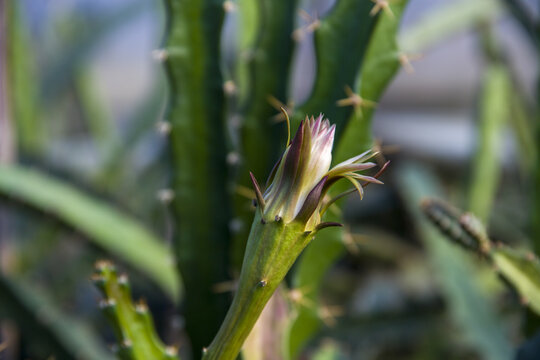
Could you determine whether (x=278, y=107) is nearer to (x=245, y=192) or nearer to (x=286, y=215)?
(x=245, y=192)

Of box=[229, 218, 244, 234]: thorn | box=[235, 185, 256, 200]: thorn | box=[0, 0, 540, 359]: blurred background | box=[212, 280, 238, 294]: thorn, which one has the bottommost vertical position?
box=[0, 0, 540, 359]: blurred background

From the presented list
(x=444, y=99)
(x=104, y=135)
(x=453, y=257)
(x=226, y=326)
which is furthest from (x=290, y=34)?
(x=444, y=99)

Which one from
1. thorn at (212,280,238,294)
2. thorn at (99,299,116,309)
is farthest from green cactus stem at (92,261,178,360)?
Result: thorn at (212,280,238,294)

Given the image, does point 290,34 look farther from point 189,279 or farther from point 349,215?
point 349,215

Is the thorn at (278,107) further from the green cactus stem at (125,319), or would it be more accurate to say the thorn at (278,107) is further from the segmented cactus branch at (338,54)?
the green cactus stem at (125,319)

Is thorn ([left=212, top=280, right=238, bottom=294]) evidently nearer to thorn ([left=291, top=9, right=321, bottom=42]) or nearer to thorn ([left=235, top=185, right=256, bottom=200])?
thorn ([left=235, top=185, right=256, bottom=200])

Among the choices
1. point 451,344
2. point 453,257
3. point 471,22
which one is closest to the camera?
point 453,257

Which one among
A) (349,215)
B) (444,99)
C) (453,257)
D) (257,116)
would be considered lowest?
(444,99)

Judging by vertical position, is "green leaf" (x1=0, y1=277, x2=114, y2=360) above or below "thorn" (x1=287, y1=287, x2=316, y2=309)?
below
